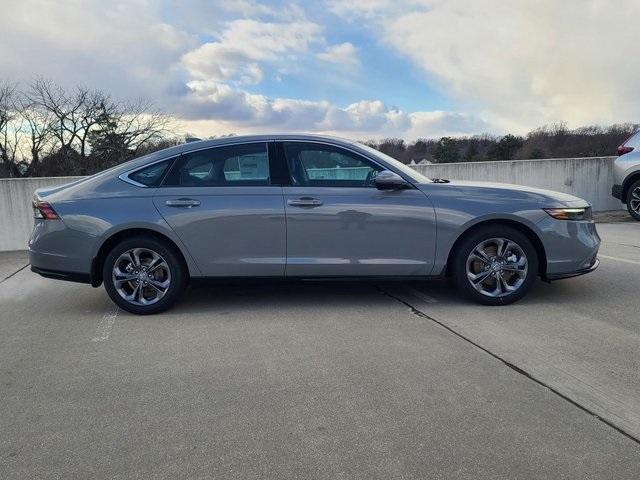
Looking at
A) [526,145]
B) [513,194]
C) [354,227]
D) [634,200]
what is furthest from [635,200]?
[526,145]

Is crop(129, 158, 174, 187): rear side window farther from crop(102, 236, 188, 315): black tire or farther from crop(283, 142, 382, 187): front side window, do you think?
crop(283, 142, 382, 187): front side window

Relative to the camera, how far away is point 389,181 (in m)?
4.78

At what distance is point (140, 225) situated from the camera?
4.86 metres

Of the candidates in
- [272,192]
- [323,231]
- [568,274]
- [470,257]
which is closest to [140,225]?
[272,192]

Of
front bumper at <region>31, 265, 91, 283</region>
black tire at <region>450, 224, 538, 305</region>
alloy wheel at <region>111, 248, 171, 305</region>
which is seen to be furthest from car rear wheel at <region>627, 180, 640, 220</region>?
front bumper at <region>31, 265, 91, 283</region>

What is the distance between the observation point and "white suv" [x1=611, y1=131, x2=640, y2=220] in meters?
10.3

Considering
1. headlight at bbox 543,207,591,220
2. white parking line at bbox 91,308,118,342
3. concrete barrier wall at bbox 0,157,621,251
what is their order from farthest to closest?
1. concrete barrier wall at bbox 0,157,621,251
2. headlight at bbox 543,207,591,220
3. white parking line at bbox 91,308,118,342

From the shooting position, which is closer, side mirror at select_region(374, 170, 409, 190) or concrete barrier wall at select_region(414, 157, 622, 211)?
side mirror at select_region(374, 170, 409, 190)

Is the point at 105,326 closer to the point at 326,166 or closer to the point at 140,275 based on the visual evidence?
the point at 140,275

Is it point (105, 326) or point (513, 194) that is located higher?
point (513, 194)

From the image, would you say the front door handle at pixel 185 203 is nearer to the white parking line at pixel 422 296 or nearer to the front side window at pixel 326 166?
the front side window at pixel 326 166

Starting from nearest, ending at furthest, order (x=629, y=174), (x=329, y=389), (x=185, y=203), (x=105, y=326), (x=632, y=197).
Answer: (x=329, y=389) → (x=105, y=326) → (x=185, y=203) → (x=629, y=174) → (x=632, y=197)

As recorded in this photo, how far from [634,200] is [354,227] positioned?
8335 mm

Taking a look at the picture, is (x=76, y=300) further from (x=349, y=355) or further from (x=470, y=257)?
(x=470, y=257)
